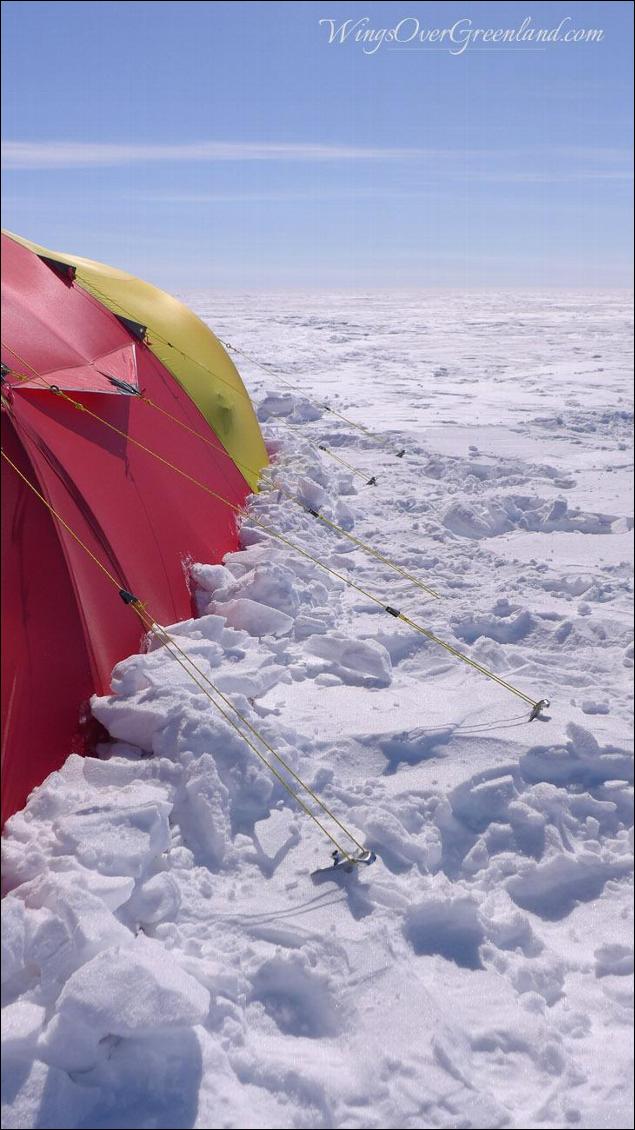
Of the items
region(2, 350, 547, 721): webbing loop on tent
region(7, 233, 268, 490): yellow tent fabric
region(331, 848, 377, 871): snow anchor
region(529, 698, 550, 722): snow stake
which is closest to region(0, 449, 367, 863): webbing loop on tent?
region(331, 848, 377, 871): snow anchor

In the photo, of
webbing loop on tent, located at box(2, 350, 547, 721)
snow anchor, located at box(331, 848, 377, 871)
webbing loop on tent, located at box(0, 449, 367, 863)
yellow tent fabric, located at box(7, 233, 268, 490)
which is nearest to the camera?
snow anchor, located at box(331, 848, 377, 871)

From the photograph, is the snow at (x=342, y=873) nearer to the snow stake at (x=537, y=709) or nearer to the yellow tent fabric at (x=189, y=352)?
the snow stake at (x=537, y=709)

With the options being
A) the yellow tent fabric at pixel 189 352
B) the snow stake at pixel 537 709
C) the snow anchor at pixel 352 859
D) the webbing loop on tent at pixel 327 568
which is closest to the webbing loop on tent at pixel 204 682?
the snow anchor at pixel 352 859

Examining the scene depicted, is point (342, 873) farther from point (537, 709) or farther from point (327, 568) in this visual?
point (327, 568)

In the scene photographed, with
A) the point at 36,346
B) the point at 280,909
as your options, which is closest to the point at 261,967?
the point at 280,909

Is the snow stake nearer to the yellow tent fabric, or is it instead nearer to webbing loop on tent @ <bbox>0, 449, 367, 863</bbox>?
webbing loop on tent @ <bbox>0, 449, 367, 863</bbox>

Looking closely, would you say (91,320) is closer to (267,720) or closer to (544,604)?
(267,720)
